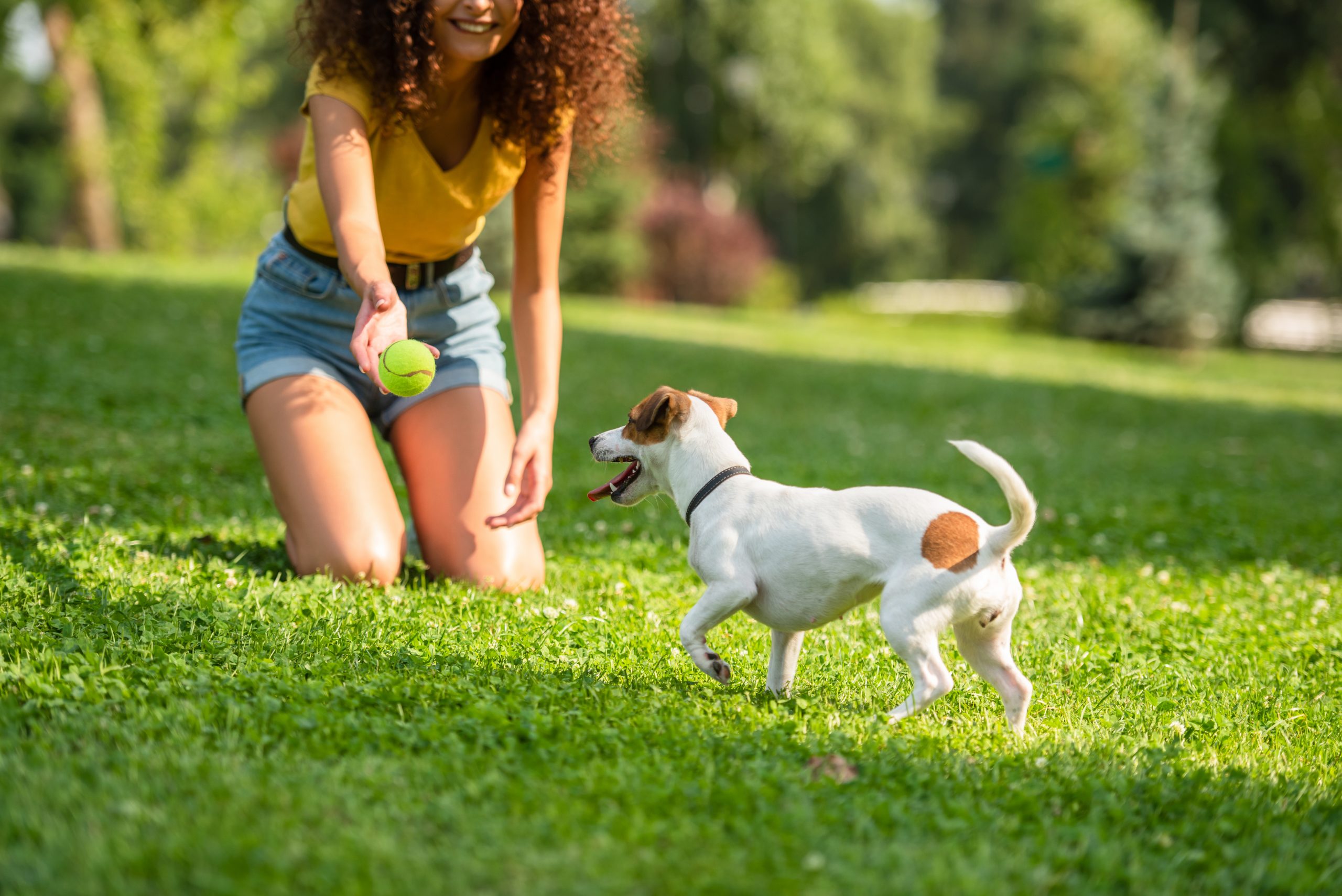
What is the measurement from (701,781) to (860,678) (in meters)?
1.20

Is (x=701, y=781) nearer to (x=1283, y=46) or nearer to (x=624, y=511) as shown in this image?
(x=624, y=511)

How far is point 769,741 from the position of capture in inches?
124

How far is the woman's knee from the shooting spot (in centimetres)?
446

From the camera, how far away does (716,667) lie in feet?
11.3

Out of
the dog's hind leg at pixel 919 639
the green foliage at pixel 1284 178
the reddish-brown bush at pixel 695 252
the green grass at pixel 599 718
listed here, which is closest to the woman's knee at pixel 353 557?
the green grass at pixel 599 718

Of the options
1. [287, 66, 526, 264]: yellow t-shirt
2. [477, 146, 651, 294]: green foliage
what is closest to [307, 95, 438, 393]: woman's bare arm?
[287, 66, 526, 264]: yellow t-shirt

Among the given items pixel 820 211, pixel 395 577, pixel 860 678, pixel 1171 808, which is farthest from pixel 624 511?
pixel 820 211

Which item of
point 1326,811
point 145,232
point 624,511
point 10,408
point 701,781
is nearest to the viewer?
point 701,781

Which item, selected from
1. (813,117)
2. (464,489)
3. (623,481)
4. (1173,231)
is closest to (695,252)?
(813,117)

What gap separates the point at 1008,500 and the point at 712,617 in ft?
2.97

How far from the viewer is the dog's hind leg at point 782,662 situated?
12.0ft

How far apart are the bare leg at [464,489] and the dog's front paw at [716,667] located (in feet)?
4.60

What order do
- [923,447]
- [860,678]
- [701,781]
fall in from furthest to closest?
[923,447] < [860,678] < [701,781]

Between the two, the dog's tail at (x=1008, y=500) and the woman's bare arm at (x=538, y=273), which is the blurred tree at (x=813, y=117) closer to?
the woman's bare arm at (x=538, y=273)
